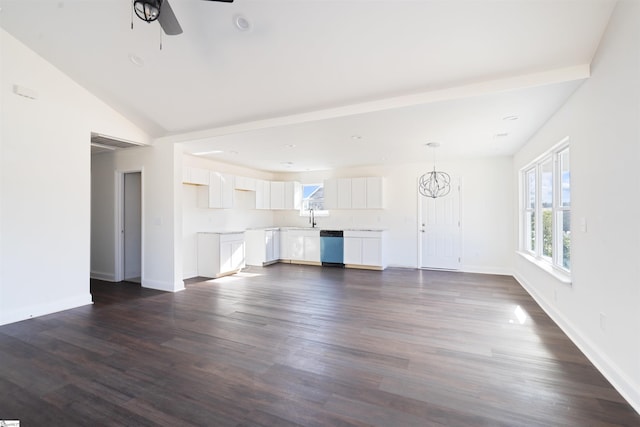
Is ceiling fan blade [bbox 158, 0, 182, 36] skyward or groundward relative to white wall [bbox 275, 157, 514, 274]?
skyward

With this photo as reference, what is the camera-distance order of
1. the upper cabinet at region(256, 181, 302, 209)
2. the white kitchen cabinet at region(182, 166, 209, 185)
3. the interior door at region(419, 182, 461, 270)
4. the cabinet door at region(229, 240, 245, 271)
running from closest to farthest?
the white kitchen cabinet at region(182, 166, 209, 185)
the cabinet door at region(229, 240, 245, 271)
the interior door at region(419, 182, 461, 270)
the upper cabinet at region(256, 181, 302, 209)

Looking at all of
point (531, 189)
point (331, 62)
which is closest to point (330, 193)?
point (531, 189)

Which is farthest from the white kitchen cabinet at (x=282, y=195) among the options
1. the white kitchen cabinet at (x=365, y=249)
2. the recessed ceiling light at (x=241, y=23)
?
the recessed ceiling light at (x=241, y=23)

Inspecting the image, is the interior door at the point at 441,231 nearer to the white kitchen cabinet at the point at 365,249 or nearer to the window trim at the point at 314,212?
the white kitchen cabinet at the point at 365,249

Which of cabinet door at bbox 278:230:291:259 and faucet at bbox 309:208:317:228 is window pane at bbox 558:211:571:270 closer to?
faucet at bbox 309:208:317:228

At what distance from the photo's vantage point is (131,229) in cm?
580

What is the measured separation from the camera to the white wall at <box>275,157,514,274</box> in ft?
19.6

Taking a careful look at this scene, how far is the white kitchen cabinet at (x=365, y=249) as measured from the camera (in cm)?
650

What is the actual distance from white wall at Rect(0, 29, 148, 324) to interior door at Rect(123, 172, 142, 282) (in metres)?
1.57

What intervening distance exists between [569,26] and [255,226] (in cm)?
677

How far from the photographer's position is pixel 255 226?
7707 millimetres

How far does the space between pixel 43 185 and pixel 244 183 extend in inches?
142

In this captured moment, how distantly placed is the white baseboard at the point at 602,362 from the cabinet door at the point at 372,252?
3285 millimetres

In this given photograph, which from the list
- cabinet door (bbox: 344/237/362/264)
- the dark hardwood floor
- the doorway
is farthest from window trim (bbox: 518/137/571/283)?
the doorway
